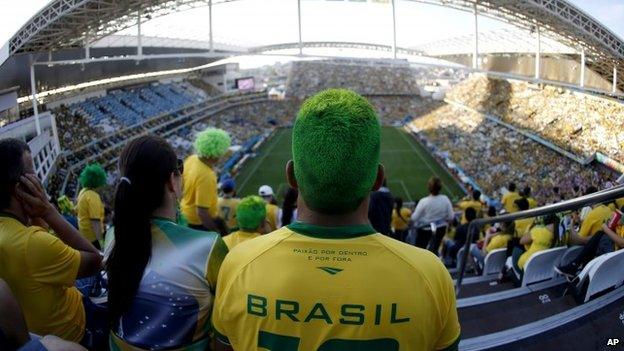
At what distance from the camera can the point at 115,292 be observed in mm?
1969

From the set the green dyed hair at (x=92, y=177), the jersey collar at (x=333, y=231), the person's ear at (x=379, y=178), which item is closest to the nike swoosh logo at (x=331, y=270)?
the jersey collar at (x=333, y=231)

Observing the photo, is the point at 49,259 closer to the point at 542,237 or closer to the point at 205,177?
the point at 205,177

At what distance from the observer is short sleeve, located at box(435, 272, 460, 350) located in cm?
146

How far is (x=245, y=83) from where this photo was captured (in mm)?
56312

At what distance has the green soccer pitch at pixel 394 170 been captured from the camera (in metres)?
25.9

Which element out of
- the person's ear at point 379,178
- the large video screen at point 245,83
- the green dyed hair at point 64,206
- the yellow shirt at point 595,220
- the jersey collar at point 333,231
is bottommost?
the green dyed hair at point 64,206

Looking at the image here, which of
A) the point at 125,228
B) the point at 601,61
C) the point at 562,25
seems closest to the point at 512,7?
the point at 562,25

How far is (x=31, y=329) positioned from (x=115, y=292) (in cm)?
61

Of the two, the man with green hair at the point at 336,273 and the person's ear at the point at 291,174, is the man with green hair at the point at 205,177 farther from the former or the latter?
the man with green hair at the point at 336,273

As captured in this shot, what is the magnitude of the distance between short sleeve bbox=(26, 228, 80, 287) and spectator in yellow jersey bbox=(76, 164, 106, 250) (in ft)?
10.2

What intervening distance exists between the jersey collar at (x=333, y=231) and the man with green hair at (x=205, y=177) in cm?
298

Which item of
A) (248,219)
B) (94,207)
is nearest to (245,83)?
(94,207)

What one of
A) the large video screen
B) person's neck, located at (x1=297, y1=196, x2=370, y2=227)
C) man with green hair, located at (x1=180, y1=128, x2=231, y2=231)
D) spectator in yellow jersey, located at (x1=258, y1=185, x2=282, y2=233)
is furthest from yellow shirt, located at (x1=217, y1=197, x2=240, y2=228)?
the large video screen

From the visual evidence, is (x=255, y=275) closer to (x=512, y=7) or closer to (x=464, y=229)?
(x=464, y=229)
